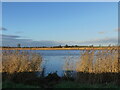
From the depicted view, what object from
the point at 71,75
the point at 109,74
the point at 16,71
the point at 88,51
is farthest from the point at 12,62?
the point at 109,74

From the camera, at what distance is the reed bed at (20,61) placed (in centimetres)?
763

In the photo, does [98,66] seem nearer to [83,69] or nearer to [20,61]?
[83,69]

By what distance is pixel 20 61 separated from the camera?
25.9 feet

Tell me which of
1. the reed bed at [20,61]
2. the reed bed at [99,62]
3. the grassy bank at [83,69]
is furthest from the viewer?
the reed bed at [20,61]

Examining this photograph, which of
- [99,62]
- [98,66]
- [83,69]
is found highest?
[99,62]

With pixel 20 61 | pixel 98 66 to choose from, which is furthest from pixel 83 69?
pixel 20 61

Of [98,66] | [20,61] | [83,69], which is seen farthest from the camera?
[20,61]

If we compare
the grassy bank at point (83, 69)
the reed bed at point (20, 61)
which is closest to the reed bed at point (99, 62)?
the grassy bank at point (83, 69)

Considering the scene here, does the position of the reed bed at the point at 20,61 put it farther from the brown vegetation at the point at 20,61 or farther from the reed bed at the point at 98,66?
the reed bed at the point at 98,66

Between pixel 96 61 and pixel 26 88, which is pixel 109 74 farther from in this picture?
pixel 26 88

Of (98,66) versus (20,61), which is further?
(20,61)

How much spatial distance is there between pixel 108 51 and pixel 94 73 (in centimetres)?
98

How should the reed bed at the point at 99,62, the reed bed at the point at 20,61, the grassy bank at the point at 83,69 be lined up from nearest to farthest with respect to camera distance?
the grassy bank at the point at 83,69, the reed bed at the point at 99,62, the reed bed at the point at 20,61

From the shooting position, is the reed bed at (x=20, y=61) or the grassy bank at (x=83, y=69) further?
the reed bed at (x=20, y=61)
